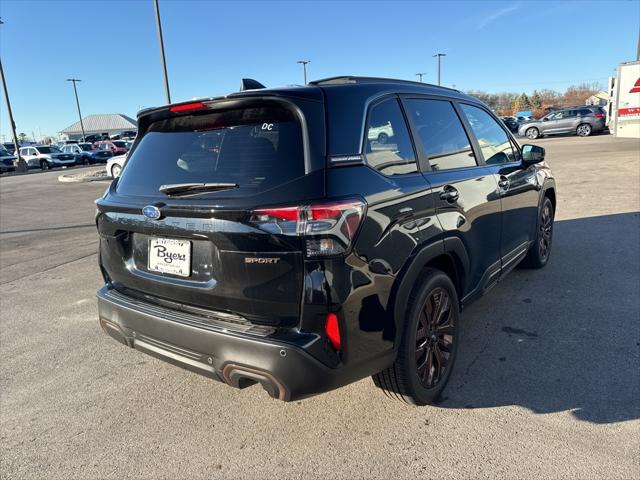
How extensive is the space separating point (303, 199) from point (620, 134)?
20667 mm

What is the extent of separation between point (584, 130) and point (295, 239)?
33.1 metres

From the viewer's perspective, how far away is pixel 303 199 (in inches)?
81.4

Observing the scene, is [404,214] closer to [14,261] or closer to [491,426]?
[491,426]

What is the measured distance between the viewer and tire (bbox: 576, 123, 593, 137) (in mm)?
29344

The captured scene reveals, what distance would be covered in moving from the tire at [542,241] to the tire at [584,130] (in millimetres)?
28542

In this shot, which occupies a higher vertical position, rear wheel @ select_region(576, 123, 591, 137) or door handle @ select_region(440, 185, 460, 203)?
door handle @ select_region(440, 185, 460, 203)

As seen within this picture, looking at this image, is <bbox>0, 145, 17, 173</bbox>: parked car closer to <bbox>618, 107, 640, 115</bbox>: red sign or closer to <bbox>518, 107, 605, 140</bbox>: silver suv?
<bbox>518, 107, 605, 140</bbox>: silver suv

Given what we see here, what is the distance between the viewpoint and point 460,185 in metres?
3.08

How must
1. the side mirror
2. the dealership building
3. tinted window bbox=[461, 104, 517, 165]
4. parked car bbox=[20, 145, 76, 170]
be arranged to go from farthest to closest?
the dealership building, parked car bbox=[20, 145, 76, 170], the side mirror, tinted window bbox=[461, 104, 517, 165]

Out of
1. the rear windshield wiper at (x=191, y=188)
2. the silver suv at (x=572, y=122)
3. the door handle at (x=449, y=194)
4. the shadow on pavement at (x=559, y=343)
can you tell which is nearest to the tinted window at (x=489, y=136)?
the door handle at (x=449, y=194)

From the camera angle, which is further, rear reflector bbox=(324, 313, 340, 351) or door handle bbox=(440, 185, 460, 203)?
door handle bbox=(440, 185, 460, 203)

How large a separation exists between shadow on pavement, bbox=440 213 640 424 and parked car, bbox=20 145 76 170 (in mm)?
39839

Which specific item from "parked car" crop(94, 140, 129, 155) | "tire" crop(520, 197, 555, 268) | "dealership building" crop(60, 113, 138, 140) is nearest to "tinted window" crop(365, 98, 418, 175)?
"tire" crop(520, 197, 555, 268)

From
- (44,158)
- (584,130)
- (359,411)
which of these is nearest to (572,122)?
(584,130)
